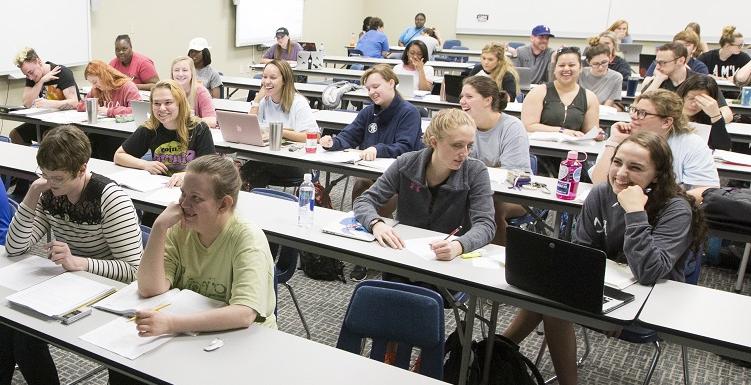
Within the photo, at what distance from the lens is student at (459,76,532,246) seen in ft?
11.4

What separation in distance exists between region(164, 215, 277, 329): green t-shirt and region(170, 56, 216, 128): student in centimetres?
270

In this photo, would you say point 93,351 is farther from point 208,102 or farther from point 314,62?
point 314,62

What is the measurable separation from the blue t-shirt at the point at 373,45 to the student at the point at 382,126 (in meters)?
6.51

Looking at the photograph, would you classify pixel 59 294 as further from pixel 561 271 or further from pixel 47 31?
pixel 47 31

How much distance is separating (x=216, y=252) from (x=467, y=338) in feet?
Answer: 3.05

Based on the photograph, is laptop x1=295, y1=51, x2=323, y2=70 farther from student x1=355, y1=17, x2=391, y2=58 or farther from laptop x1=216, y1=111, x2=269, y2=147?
laptop x1=216, y1=111, x2=269, y2=147

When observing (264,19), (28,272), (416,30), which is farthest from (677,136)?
(416,30)

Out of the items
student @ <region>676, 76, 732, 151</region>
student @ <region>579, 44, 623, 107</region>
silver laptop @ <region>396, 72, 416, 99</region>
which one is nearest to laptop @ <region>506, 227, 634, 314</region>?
student @ <region>676, 76, 732, 151</region>

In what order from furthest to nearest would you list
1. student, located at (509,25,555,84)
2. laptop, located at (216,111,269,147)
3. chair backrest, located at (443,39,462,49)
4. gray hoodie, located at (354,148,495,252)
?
chair backrest, located at (443,39,462,49) → student, located at (509,25,555,84) → laptop, located at (216,111,269,147) → gray hoodie, located at (354,148,495,252)

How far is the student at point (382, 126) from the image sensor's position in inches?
153

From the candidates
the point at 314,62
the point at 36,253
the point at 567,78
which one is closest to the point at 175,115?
the point at 36,253

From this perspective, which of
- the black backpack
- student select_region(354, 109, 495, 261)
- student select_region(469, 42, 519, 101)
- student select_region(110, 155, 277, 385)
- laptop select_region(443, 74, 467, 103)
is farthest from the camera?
laptop select_region(443, 74, 467, 103)

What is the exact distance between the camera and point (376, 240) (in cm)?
252

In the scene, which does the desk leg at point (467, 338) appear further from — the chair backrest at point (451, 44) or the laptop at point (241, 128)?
the chair backrest at point (451, 44)
